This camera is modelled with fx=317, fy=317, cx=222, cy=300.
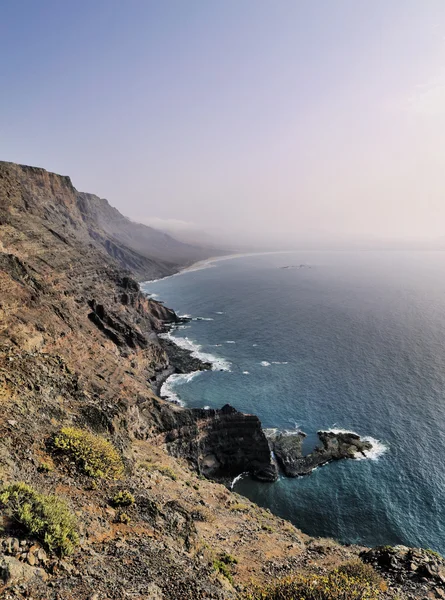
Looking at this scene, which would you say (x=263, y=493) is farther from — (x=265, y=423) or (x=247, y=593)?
(x=247, y=593)

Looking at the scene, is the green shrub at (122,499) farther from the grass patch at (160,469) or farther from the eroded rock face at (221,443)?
the eroded rock face at (221,443)

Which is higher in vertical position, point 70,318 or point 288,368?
point 70,318

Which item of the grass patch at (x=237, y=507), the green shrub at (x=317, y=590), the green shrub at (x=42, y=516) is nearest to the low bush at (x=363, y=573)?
the green shrub at (x=317, y=590)

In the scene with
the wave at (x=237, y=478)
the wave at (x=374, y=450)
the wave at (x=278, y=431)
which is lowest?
the wave at (x=237, y=478)

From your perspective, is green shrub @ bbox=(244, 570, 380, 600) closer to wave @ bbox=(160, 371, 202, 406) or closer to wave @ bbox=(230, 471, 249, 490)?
wave @ bbox=(230, 471, 249, 490)

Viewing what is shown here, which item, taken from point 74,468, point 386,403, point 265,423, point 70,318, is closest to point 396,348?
point 386,403

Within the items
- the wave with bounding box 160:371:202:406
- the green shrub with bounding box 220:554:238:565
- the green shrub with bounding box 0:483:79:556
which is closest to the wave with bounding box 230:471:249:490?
the wave with bounding box 160:371:202:406
